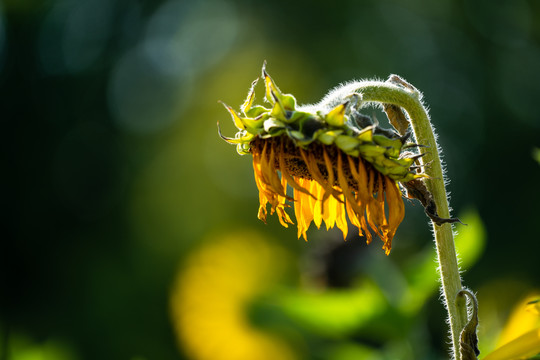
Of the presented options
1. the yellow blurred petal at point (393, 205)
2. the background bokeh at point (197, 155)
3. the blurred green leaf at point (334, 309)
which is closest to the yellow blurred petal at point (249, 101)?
the yellow blurred petal at point (393, 205)

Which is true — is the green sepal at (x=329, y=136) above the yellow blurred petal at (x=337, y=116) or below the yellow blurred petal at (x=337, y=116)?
below

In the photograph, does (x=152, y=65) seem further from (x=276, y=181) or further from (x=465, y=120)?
(x=276, y=181)

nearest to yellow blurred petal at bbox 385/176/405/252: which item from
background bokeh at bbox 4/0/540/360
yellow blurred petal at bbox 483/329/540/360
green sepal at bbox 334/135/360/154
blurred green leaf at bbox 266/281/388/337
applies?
green sepal at bbox 334/135/360/154

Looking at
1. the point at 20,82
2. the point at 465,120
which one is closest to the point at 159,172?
the point at 20,82

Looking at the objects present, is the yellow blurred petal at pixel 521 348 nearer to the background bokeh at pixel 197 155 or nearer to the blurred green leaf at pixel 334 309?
the blurred green leaf at pixel 334 309

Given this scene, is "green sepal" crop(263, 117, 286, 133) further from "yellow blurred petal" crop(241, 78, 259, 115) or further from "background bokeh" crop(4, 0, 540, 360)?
"background bokeh" crop(4, 0, 540, 360)

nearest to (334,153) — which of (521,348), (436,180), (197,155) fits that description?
(436,180)

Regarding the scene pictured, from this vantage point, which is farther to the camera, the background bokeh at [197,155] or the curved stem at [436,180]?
the background bokeh at [197,155]
